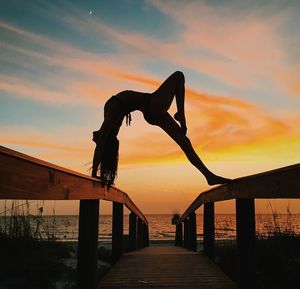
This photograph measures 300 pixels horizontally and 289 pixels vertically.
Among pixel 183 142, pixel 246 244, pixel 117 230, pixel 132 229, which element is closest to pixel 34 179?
pixel 246 244

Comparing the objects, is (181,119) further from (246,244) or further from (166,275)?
(166,275)

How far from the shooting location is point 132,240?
7539mm

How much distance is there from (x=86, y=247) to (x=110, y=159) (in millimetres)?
→ 1120

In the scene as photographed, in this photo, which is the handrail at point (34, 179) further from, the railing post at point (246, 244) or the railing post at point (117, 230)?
the railing post at point (117, 230)

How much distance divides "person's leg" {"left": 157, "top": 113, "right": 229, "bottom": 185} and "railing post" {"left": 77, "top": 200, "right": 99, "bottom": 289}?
1.17 meters

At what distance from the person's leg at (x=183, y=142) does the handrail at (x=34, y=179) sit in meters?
1.34

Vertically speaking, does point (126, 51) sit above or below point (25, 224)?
above

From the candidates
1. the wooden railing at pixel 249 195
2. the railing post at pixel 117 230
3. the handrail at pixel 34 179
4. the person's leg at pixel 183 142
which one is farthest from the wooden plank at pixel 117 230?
the handrail at pixel 34 179

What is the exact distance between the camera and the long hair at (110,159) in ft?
11.8

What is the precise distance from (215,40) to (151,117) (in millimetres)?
4178

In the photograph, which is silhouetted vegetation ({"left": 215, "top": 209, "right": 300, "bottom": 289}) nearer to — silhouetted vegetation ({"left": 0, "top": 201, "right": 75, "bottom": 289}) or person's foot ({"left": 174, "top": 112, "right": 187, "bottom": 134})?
person's foot ({"left": 174, "top": 112, "right": 187, "bottom": 134})

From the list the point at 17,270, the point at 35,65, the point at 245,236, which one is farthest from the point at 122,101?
the point at 35,65

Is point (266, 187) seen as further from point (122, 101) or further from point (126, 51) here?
point (126, 51)

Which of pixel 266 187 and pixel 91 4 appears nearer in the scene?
pixel 266 187
